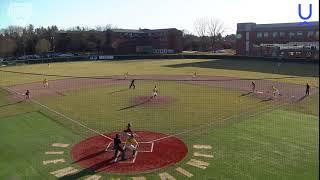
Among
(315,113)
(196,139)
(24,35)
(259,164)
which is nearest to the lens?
(259,164)

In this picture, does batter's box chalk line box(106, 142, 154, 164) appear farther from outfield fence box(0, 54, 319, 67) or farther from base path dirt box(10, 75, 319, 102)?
outfield fence box(0, 54, 319, 67)

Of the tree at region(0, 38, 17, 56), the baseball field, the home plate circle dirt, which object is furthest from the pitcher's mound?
the tree at region(0, 38, 17, 56)

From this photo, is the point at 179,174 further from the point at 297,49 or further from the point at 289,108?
the point at 297,49

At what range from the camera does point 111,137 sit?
58.0 ft

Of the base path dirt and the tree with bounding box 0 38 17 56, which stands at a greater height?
the tree with bounding box 0 38 17 56

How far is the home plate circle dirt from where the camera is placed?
1368 cm

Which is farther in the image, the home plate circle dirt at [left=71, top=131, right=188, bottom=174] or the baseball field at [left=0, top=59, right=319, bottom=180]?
the home plate circle dirt at [left=71, top=131, right=188, bottom=174]

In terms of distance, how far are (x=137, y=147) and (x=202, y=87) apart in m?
19.6

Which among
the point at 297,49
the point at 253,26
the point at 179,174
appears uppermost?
the point at 253,26

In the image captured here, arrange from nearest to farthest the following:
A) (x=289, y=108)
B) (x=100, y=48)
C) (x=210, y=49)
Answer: (x=289, y=108) → (x=100, y=48) → (x=210, y=49)

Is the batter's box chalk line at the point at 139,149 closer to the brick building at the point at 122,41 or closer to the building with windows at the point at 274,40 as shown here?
the building with windows at the point at 274,40

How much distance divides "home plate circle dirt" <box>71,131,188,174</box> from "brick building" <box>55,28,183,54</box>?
7500 centimetres

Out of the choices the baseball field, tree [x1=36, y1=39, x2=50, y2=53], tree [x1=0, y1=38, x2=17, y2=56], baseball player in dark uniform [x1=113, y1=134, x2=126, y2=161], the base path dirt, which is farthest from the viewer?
tree [x1=36, y1=39, x2=50, y2=53]

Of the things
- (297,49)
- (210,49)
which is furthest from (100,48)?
(297,49)
